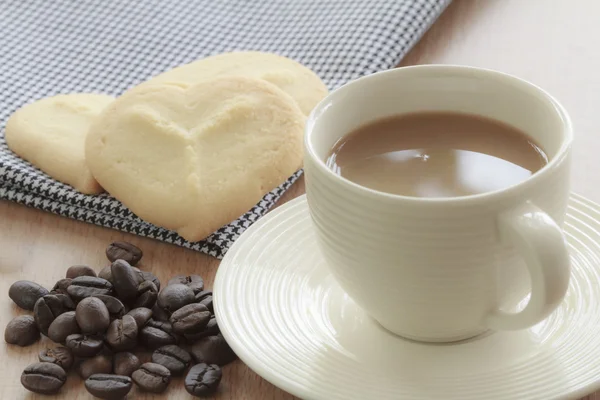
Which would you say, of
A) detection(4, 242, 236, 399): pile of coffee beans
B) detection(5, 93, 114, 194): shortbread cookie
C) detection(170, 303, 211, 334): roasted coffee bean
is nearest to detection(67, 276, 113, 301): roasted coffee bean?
detection(4, 242, 236, 399): pile of coffee beans

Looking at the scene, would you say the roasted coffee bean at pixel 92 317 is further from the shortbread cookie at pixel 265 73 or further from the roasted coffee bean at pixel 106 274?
the shortbread cookie at pixel 265 73

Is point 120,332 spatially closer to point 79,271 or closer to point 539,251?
point 79,271

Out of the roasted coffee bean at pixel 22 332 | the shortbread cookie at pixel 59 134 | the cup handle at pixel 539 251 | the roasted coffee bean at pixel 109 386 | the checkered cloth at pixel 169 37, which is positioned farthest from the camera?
the checkered cloth at pixel 169 37

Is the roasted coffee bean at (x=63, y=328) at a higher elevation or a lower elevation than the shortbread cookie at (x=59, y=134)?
higher

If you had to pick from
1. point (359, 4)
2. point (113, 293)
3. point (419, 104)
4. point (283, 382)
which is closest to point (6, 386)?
A: point (113, 293)

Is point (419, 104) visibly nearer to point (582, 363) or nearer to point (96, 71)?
point (582, 363)

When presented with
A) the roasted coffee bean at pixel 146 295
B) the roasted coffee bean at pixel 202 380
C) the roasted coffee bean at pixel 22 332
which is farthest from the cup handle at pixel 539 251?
the roasted coffee bean at pixel 22 332

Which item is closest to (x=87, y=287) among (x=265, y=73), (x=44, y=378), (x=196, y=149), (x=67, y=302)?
(x=67, y=302)

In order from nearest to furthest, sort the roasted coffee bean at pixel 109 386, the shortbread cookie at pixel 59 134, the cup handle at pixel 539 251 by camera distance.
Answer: the cup handle at pixel 539 251, the roasted coffee bean at pixel 109 386, the shortbread cookie at pixel 59 134
